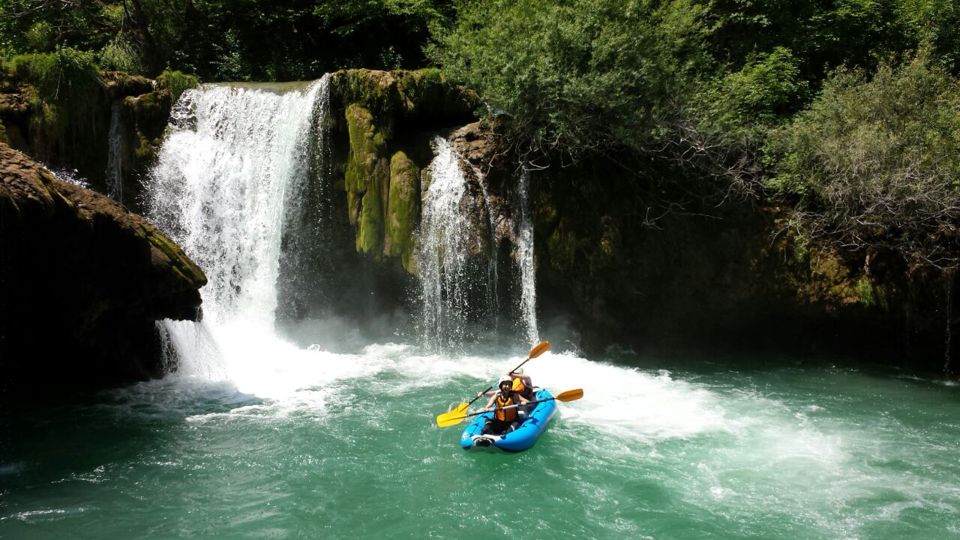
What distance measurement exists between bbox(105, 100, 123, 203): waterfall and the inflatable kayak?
27.5ft

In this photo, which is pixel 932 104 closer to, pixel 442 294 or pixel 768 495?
pixel 768 495

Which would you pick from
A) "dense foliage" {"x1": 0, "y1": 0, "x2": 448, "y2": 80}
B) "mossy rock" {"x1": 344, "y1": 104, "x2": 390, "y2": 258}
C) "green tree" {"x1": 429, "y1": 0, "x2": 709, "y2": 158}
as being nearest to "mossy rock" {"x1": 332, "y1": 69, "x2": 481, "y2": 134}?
"mossy rock" {"x1": 344, "y1": 104, "x2": 390, "y2": 258}

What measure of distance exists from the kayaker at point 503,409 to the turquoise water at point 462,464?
37cm

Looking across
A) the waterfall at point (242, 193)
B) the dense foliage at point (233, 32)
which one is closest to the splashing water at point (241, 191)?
the waterfall at point (242, 193)

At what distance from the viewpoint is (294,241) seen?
12.5m

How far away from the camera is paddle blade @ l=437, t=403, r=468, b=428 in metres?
8.26

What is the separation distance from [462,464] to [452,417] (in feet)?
2.74

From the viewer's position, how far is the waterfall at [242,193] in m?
12.2

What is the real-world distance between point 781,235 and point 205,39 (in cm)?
1540

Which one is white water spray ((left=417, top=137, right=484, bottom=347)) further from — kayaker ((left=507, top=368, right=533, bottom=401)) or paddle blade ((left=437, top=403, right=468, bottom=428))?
paddle blade ((left=437, top=403, right=468, bottom=428))

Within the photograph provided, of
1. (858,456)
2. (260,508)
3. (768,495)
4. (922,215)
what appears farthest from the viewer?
(922,215)

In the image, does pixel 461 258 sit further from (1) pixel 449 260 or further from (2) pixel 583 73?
(2) pixel 583 73

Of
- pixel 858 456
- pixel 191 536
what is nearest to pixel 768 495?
pixel 858 456

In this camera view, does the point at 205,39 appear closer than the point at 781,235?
No
